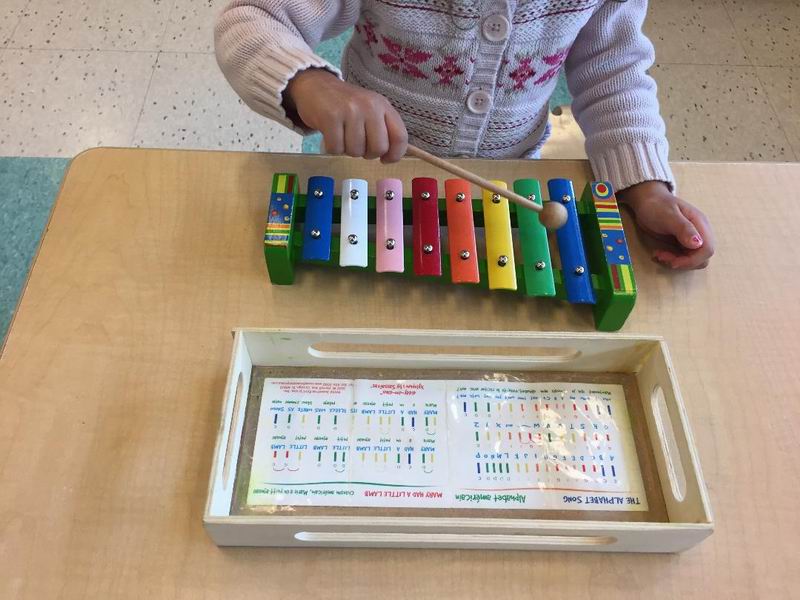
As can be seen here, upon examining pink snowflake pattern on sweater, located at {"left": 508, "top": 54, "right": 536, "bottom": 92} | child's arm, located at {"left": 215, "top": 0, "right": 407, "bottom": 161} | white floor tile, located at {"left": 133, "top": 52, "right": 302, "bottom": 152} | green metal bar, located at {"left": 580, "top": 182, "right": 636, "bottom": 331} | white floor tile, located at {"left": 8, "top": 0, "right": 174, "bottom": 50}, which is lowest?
green metal bar, located at {"left": 580, "top": 182, "right": 636, "bottom": 331}

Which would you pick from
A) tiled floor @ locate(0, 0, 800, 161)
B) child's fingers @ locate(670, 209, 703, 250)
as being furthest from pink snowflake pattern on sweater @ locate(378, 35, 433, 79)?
tiled floor @ locate(0, 0, 800, 161)

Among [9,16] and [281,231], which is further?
[9,16]

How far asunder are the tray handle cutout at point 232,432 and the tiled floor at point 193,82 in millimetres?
966

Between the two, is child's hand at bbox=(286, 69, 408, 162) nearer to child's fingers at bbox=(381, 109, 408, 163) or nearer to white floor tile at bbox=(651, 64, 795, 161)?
child's fingers at bbox=(381, 109, 408, 163)

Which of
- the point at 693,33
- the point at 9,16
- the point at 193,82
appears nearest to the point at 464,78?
the point at 193,82

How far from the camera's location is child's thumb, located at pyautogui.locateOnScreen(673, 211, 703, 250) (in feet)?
2.08

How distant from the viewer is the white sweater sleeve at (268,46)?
0.62 m

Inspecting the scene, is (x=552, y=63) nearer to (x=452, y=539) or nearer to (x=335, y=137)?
(x=335, y=137)

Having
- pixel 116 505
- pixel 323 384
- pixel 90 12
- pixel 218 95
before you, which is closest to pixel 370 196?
pixel 323 384

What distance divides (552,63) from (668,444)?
495 millimetres

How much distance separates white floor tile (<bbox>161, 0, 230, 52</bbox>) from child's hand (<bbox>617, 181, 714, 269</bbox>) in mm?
1310

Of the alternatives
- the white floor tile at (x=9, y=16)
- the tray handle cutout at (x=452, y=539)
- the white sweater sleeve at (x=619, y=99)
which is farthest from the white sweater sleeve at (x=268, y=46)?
the white floor tile at (x=9, y=16)

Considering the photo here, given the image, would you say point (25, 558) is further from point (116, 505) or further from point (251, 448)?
point (251, 448)

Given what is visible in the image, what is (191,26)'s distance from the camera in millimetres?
1649
